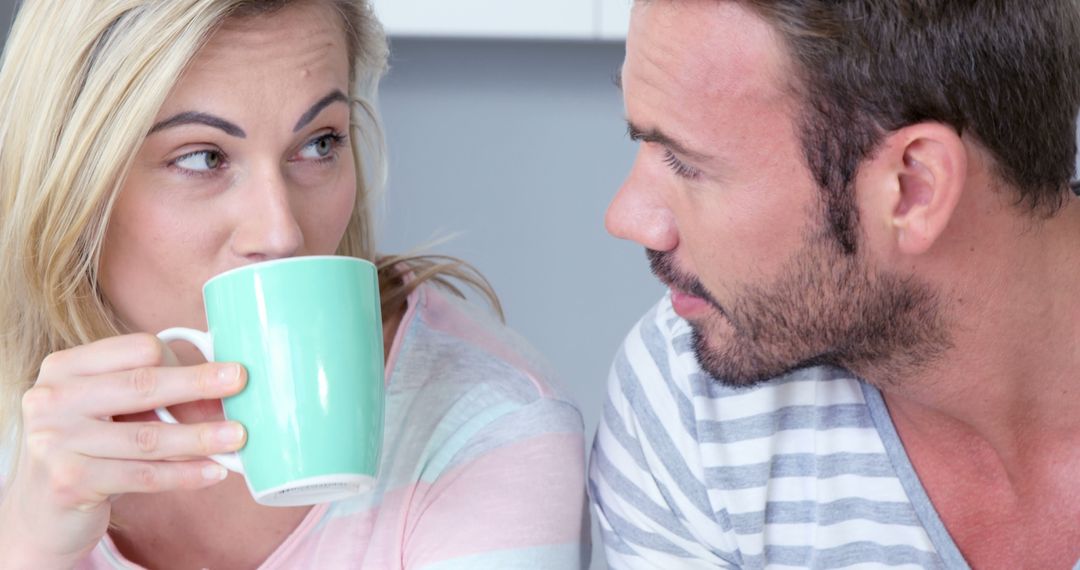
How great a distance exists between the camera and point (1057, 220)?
1.14 metres

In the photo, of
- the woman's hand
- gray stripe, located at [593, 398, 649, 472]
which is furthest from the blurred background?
the woman's hand

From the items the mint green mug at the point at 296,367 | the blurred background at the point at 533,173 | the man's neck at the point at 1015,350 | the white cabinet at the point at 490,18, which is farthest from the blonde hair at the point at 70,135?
the blurred background at the point at 533,173

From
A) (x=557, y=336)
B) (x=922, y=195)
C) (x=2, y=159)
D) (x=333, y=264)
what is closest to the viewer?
(x=333, y=264)

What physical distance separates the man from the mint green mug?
256 mm

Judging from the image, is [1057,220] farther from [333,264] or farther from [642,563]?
[333,264]

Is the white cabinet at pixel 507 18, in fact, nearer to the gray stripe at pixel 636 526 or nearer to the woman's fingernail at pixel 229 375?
the gray stripe at pixel 636 526

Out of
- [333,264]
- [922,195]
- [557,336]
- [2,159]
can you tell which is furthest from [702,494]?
[557,336]

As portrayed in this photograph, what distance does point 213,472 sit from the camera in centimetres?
100

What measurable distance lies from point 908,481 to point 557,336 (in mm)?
1357

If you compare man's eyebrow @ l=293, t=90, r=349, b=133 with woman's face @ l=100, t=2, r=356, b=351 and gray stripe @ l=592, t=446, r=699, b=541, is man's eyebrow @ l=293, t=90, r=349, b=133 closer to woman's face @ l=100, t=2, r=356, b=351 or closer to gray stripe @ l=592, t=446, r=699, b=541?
woman's face @ l=100, t=2, r=356, b=351

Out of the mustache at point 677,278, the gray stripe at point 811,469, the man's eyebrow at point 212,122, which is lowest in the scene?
the gray stripe at point 811,469

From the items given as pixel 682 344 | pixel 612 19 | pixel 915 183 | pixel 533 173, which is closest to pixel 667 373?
pixel 682 344

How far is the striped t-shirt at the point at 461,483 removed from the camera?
1165 mm

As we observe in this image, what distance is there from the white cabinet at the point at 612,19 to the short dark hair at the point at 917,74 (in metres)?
1.09
